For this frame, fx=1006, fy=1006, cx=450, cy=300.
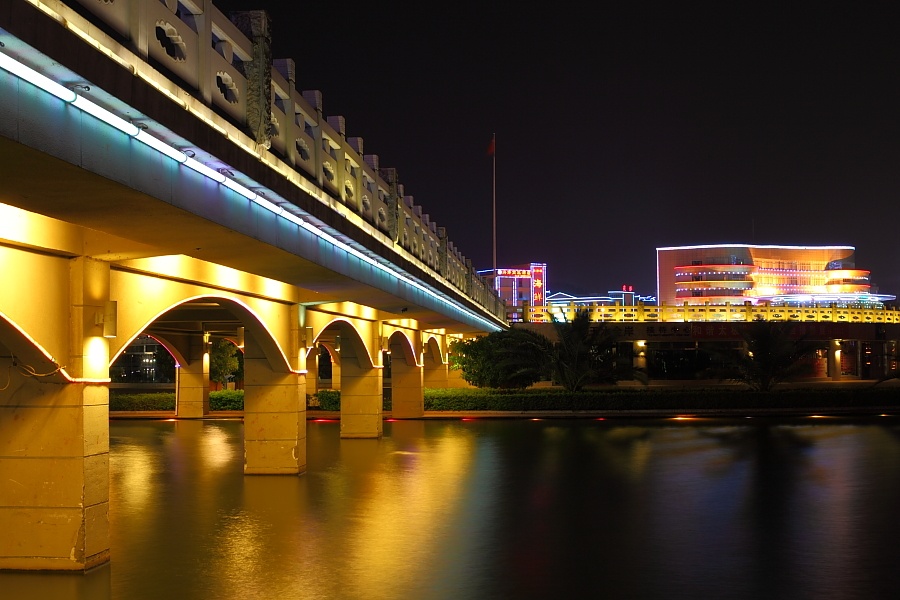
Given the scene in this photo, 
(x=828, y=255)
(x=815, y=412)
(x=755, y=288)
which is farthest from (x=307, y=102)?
(x=828, y=255)

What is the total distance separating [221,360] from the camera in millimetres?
45594

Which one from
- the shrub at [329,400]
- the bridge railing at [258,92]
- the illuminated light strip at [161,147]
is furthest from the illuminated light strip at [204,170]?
the shrub at [329,400]

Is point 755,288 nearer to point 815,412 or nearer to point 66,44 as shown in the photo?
point 815,412

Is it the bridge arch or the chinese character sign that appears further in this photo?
the chinese character sign

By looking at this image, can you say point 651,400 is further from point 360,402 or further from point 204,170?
point 204,170

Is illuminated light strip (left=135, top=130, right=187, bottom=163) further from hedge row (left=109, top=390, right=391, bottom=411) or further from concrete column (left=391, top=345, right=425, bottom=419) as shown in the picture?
hedge row (left=109, top=390, right=391, bottom=411)

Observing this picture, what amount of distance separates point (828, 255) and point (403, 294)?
112 metres

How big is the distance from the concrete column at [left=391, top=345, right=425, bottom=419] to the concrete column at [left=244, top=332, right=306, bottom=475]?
17.4 meters

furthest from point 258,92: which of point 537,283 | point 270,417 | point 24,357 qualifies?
point 537,283

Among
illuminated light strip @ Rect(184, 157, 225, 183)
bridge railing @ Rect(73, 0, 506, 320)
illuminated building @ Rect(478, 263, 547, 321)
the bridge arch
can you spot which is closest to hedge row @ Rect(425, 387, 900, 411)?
bridge railing @ Rect(73, 0, 506, 320)

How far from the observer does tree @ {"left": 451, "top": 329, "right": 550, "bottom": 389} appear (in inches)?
1750

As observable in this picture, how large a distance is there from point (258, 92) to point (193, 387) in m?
30.8

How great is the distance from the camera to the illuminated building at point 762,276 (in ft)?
380

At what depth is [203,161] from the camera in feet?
31.5
